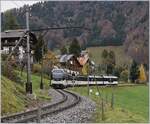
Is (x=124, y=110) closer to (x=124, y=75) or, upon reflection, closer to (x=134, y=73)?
(x=124, y=75)

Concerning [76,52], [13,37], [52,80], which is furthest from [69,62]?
[13,37]

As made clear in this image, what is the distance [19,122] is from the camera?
2111 cm

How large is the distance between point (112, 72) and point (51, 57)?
36.5 metres

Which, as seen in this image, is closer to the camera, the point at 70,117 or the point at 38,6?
the point at 70,117

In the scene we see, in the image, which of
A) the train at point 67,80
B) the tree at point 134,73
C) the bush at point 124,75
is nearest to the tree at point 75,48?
the bush at point 124,75

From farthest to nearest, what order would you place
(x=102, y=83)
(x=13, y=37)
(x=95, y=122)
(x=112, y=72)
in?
(x=112, y=72), (x=102, y=83), (x=13, y=37), (x=95, y=122)

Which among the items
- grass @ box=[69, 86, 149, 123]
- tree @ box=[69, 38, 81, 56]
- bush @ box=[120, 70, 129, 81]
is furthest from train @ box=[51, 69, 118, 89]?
tree @ box=[69, 38, 81, 56]

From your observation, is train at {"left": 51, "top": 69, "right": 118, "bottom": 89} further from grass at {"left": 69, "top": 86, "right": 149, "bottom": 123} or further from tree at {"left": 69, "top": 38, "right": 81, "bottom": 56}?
tree at {"left": 69, "top": 38, "right": 81, "bottom": 56}

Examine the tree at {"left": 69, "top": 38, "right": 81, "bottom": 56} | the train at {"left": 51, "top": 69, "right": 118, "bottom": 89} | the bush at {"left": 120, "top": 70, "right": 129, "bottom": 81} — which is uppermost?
the tree at {"left": 69, "top": 38, "right": 81, "bottom": 56}

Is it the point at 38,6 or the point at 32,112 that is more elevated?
the point at 38,6

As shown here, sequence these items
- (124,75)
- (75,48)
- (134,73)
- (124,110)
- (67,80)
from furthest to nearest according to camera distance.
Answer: (134,73) < (75,48) < (124,75) < (67,80) < (124,110)

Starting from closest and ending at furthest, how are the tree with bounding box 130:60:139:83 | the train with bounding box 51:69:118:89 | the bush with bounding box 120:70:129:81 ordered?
1. the train with bounding box 51:69:118:89
2. the bush with bounding box 120:70:129:81
3. the tree with bounding box 130:60:139:83

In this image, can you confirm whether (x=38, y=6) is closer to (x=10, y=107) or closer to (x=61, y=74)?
(x=10, y=107)

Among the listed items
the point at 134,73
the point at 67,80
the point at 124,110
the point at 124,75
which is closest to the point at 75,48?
the point at 124,75
